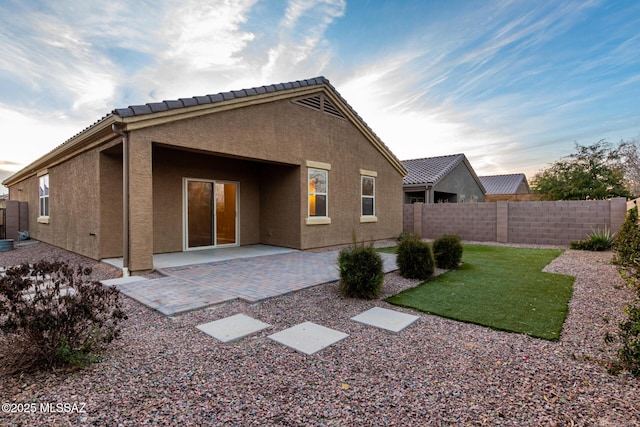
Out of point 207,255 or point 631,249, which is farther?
point 207,255

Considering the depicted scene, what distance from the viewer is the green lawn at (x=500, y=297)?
4.19 meters

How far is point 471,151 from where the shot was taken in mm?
22859

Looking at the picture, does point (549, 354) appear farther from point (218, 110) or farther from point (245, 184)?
point (245, 184)

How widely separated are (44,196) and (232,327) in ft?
41.9

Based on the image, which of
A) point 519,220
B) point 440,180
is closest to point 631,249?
point 519,220

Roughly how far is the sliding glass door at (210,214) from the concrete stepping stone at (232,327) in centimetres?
634

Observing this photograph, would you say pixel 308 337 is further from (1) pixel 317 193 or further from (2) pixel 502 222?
(2) pixel 502 222

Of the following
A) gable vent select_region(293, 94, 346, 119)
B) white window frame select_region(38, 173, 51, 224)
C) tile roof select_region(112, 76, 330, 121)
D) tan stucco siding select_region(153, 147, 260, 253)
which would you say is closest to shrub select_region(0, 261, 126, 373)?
tile roof select_region(112, 76, 330, 121)

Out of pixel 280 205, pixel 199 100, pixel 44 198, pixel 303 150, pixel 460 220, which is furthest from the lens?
pixel 460 220

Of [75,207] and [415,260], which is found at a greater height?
[75,207]

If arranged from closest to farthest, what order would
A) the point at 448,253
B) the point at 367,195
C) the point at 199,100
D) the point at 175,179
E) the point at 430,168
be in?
Result: 1. the point at 199,100
2. the point at 448,253
3. the point at 175,179
4. the point at 367,195
5. the point at 430,168

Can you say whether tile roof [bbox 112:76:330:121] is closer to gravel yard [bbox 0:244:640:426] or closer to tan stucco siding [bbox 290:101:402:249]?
tan stucco siding [bbox 290:101:402:249]

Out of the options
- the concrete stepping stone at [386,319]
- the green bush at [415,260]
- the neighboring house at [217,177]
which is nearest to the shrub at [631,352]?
the concrete stepping stone at [386,319]

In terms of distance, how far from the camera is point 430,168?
71.3 ft
